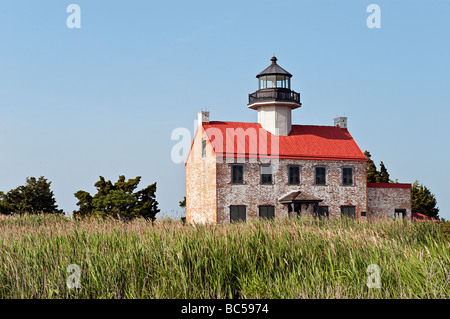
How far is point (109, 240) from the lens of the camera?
11.1m

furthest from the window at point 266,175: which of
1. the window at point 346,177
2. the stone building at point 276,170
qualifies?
the window at point 346,177

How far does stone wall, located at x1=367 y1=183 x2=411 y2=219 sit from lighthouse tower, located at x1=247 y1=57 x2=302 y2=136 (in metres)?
7.13

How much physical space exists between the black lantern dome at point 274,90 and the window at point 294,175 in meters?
4.74

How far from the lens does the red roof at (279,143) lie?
32375mm

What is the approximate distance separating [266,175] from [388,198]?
9218 mm

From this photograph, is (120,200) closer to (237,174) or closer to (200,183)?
(200,183)

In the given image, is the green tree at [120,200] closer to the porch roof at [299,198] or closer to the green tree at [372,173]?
the porch roof at [299,198]

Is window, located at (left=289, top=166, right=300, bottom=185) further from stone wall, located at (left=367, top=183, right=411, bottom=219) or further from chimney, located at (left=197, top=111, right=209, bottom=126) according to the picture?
chimney, located at (left=197, top=111, right=209, bottom=126)

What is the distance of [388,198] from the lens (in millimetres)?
35531

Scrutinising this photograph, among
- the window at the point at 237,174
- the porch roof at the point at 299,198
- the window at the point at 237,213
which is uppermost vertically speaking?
the window at the point at 237,174

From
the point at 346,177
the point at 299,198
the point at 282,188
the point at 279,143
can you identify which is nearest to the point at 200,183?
the point at 282,188

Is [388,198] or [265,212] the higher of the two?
[388,198]

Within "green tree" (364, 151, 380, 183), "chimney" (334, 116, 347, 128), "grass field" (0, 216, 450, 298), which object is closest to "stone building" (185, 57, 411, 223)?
"chimney" (334, 116, 347, 128)
